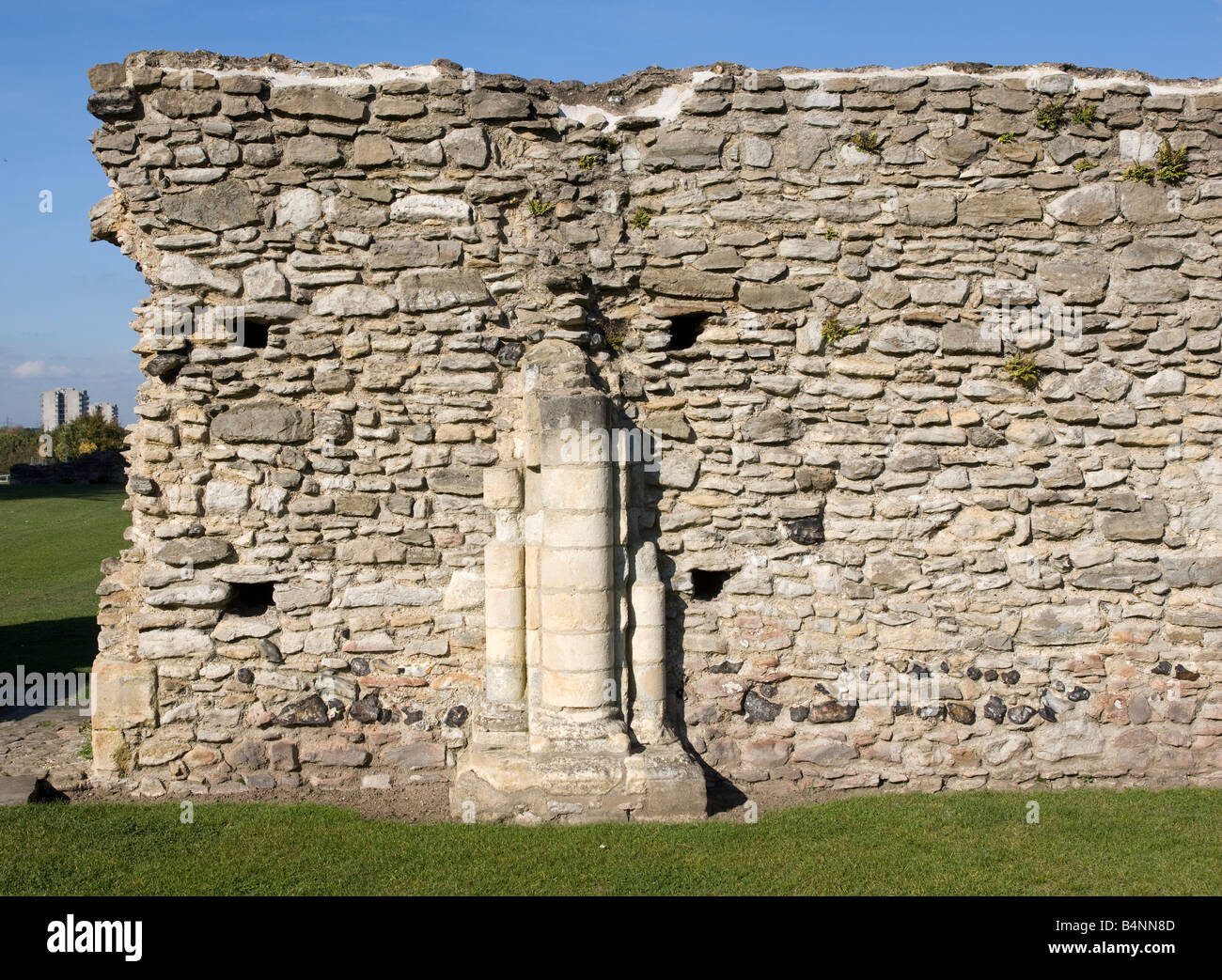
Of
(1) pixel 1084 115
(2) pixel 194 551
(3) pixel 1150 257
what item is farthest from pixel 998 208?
(2) pixel 194 551

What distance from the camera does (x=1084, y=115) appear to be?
6.92 metres

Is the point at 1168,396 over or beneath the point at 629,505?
over

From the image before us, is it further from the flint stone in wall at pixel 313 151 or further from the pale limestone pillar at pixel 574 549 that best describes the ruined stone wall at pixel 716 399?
the pale limestone pillar at pixel 574 549

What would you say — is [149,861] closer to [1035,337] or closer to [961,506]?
[961,506]

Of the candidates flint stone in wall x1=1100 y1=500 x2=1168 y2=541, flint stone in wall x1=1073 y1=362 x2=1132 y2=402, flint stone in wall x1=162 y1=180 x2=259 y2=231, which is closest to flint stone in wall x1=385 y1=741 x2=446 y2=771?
flint stone in wall x1=162 y1=180 x2=259 y2=231

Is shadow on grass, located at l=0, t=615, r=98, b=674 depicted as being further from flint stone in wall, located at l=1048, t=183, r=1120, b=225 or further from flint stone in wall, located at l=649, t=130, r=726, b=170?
flint stone in wall, located at l=1048, t=183, r=1120, b=225

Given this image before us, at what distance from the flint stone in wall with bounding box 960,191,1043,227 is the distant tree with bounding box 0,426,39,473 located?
43.2m

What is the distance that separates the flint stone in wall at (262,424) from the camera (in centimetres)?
664

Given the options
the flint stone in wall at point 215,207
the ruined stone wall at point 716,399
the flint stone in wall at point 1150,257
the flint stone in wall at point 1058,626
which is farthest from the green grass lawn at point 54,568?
the flint stone in wall at point 1150,257

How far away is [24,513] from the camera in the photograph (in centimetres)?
2300

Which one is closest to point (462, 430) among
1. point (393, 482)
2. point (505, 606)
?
point (393, 482)

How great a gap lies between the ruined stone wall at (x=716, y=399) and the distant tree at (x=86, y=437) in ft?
123

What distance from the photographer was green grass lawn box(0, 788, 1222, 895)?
5027 millimetres

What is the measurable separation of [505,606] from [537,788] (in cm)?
119
